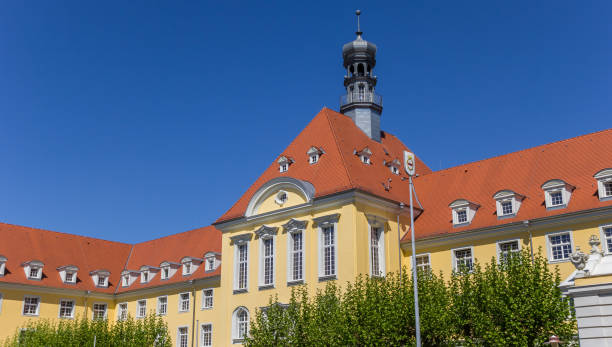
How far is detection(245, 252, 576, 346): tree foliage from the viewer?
82.2 feet

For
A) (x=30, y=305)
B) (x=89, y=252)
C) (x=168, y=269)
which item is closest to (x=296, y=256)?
(x=168, y=269)

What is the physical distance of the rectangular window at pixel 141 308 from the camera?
54.2m

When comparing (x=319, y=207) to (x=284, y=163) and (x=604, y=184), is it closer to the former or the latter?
(x=284, y=163)

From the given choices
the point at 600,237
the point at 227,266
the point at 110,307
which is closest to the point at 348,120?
the point at 227,266

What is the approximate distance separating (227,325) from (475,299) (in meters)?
18.5

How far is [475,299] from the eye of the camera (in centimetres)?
2697

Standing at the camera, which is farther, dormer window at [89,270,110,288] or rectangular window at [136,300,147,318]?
dormer window at [89,270,110,288]

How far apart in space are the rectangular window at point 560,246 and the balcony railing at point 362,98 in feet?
60.8

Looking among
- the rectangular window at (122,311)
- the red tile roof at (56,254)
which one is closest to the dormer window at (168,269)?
the rectangular window at (122,311)

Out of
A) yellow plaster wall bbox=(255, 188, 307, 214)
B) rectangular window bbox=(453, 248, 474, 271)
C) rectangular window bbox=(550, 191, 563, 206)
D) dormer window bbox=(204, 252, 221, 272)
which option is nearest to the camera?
rectangular window bbox=(550, 191, 563, 206)

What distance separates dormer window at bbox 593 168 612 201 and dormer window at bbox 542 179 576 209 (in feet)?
5.53

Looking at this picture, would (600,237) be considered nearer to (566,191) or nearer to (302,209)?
(566,191)

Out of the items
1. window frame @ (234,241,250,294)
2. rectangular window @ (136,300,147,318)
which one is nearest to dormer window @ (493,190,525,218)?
window frame @ (234,241,250,294)

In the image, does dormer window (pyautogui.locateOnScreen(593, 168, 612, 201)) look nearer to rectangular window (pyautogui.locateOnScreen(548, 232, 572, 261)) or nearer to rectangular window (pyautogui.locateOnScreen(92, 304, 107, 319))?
rectangular window (pyautogui.locateOnScreen(548, 232, 572, 261))
